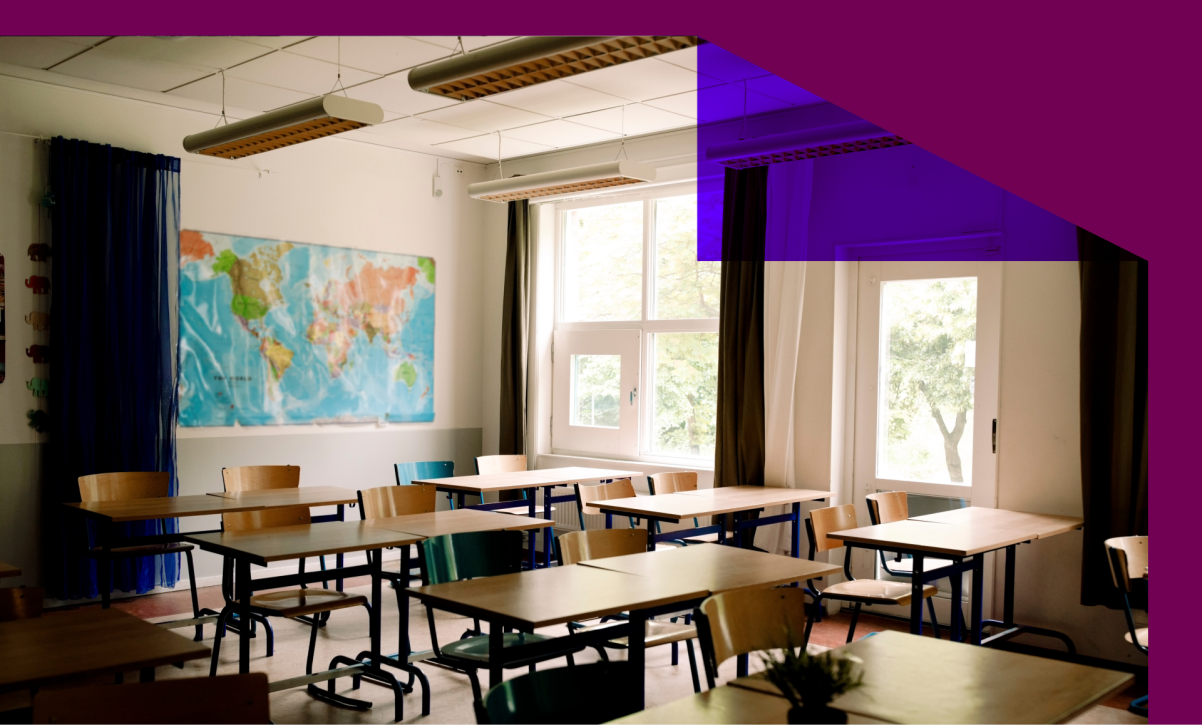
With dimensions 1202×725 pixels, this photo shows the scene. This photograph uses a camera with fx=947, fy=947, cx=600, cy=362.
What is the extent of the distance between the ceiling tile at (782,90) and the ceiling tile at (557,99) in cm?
91

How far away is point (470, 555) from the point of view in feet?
12.6

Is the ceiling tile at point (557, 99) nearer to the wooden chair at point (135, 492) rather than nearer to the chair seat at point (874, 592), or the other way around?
the wooden chair at point (135, 492)

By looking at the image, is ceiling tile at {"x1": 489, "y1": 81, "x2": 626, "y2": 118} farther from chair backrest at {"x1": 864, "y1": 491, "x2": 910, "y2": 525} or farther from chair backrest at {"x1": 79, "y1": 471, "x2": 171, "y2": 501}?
chair backrest at {"x1": 79, "y1": 471, "x2": 171, "y2": 501}

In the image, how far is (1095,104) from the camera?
207 cm

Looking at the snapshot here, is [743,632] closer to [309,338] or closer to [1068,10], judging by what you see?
[1068,10]

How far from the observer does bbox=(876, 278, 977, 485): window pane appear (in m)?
5.83

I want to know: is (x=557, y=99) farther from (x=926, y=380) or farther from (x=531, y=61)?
(x=926, y=380)

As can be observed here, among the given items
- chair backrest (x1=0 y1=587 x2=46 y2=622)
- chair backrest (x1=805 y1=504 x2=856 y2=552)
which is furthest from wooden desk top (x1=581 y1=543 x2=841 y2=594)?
chair backrest (x1=0 y1=587 x2=46 y2=622)

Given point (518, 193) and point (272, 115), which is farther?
point (518, 193)

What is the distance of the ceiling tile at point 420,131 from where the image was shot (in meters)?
6.96

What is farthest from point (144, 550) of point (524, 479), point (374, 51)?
point (374, 51)

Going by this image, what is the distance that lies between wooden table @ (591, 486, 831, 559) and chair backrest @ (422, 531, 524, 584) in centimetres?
128

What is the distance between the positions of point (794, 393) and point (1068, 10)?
4.50 metres

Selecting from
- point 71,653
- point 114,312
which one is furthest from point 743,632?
point 114,312
